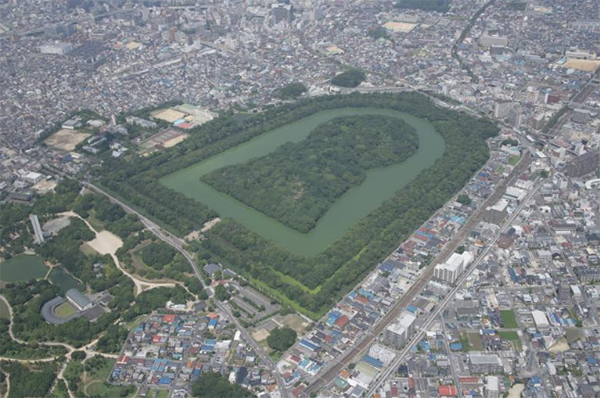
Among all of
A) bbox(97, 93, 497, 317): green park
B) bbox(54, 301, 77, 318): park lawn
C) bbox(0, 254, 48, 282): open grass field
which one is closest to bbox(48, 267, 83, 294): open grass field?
bbox(0, 254, 48, 282): open grass field

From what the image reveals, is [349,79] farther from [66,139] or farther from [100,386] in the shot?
[100,386]

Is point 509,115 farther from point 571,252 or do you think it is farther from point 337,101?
point 571,252

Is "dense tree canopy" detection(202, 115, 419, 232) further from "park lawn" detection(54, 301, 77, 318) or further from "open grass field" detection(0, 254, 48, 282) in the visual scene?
"park lawn" detection(54, 301, 77, 318)

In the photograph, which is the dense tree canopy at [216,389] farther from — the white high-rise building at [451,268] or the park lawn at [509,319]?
the park lawn at [509,319]

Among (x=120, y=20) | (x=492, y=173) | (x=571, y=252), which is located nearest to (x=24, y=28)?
(x=120, y=20)

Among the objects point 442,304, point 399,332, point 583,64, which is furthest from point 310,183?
point 583,64
